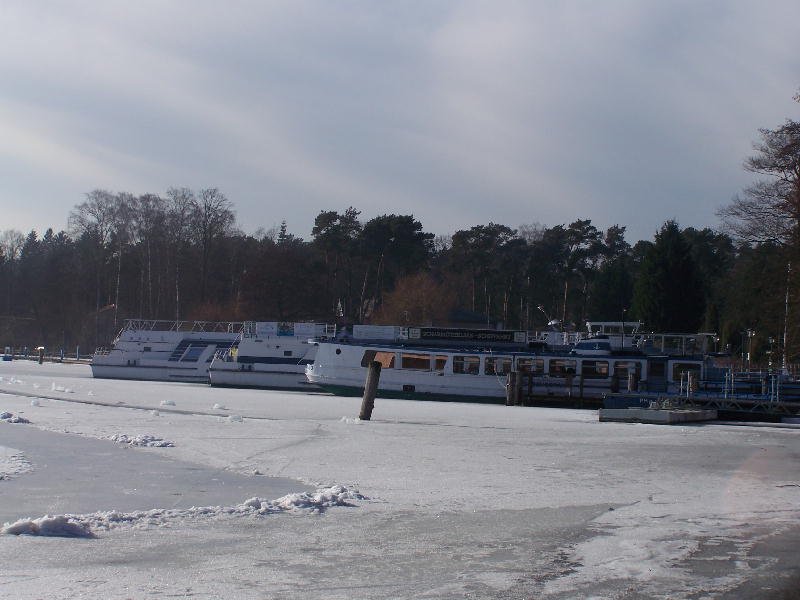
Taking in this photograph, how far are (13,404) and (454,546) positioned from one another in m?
21.9

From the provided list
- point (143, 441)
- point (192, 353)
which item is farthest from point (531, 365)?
point (143, 441)

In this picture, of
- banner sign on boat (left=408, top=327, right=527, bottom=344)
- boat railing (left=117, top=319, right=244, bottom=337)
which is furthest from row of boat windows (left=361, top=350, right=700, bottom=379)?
boat railing (left=117, top=319, right=244, bottom=337)

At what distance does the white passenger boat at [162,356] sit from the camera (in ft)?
187

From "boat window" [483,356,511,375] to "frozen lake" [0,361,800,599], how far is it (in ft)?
76.7

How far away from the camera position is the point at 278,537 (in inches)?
369

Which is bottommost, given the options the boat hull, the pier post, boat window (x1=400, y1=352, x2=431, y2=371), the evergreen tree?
the boat hull

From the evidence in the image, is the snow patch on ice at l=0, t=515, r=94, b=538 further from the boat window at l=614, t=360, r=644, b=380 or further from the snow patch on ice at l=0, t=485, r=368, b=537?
the boat window at l=614, t=360, r=644, b=380

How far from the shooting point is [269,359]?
52688 mm

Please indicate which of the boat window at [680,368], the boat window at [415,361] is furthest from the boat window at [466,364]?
the boat window at [680,368]

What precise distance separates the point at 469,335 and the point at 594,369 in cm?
710

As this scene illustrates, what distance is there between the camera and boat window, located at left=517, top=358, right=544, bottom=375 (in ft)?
144

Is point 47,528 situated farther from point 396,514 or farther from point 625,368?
point 625,368

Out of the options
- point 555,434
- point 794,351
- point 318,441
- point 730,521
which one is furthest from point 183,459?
point 794,351

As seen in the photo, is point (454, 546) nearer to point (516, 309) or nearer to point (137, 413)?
point (137, 413)
